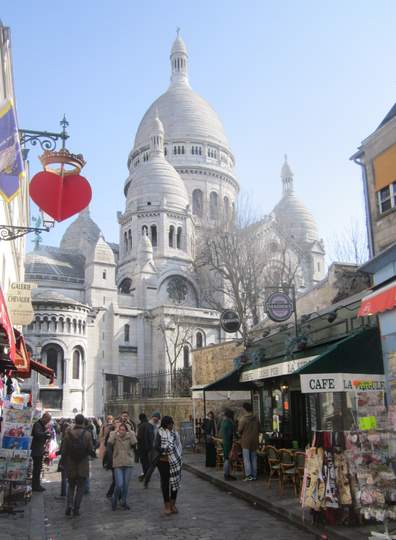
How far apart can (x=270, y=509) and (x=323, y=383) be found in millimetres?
2478

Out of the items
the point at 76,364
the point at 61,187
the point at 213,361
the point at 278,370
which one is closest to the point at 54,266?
the point at 76,364

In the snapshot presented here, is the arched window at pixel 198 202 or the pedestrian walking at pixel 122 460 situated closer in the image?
the pedestrian walking at pixel 122 460

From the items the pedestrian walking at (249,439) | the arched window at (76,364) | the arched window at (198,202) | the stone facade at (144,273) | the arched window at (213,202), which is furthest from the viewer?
the arched window at (198,202)


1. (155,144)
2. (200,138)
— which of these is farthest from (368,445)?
(200,138)

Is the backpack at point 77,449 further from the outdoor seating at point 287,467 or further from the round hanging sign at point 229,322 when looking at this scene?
the round hanging sign at point 229,322

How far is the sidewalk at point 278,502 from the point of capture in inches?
305

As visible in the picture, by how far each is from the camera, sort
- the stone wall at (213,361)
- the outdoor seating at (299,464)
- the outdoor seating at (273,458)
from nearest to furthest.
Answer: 1. the outdoor seating at (299,464)
2. the outdoor seating at (273,458)
3. the stone wall at (213,361)

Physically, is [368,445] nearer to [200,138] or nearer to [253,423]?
[253,423]

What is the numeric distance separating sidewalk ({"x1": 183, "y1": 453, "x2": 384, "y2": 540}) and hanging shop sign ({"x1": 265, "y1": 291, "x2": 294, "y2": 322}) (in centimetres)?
419

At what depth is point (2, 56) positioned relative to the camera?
1013cm

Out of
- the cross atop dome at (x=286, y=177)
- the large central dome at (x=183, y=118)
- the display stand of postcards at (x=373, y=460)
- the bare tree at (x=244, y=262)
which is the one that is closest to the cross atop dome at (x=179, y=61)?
the large central dome at (x=183, y=118)

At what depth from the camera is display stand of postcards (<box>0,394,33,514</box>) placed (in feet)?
34.2

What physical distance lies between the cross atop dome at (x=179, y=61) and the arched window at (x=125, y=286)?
133 feet

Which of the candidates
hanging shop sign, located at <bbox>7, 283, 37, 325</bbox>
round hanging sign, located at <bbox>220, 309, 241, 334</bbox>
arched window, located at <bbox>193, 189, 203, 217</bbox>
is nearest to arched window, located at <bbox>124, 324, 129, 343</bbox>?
arched window, located at <bbox>193, 189, 203, 217</bbox>
